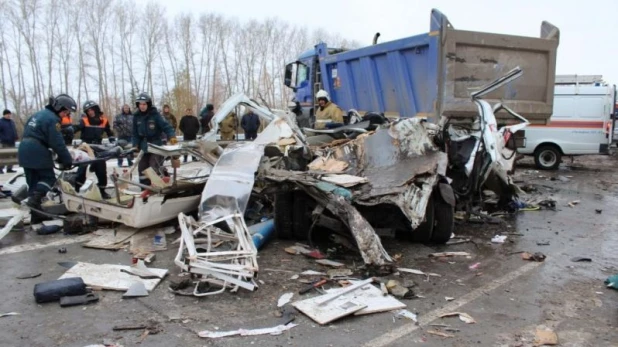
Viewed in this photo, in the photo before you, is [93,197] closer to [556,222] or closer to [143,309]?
[143,309]

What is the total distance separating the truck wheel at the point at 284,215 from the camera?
5.39 meters

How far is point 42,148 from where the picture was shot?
19.7 ft

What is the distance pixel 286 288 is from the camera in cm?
412

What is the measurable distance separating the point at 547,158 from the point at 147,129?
10.5 m

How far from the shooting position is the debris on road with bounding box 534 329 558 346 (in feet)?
10.5

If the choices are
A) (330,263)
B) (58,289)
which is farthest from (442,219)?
(58,289)

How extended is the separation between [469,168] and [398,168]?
1.43m

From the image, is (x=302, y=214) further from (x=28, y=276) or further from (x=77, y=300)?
(x=28, y=276)

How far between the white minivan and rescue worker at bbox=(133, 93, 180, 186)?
9.23 meters

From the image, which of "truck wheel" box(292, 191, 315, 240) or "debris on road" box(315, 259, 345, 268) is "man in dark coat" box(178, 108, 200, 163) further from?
"debris on road" box(315, 259, 345, 268)

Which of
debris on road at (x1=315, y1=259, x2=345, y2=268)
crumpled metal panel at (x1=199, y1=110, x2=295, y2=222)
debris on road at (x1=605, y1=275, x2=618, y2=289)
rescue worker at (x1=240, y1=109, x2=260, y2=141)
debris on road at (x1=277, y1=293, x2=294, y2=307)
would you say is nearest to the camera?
debris on road at (x1=277, y1=293, x2=294, y2=307)

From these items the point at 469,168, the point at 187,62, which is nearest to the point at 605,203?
the point at 469,168

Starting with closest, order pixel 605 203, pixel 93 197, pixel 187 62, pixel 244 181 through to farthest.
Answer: pixel 244 181 → pixel 93 197 → pixel 605 203 → pixel 187 62

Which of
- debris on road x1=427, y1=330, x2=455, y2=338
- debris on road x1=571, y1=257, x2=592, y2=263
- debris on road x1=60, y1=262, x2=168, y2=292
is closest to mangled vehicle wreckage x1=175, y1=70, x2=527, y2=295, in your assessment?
debris on road x1=60, y1=262, x2=168, y2=292
